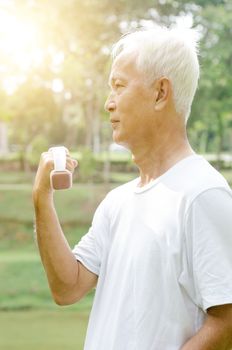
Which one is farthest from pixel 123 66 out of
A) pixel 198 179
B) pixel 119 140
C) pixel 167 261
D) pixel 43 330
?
pixel 43 330

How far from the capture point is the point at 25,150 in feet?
77.4

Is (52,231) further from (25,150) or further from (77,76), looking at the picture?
(25,150)

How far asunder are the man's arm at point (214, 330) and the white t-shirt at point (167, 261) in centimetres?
2

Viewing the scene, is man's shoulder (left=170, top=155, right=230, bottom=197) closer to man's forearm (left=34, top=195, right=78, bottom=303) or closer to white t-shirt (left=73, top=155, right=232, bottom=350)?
white t-shirt (left=73, top=155, right=232, bottom=350)

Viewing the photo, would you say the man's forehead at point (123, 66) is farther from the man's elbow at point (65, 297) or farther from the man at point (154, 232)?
the man's elbow at point (65, 297)

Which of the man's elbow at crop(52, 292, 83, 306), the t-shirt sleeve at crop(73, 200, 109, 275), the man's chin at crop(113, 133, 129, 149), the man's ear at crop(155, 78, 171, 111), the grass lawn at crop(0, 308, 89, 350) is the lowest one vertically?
the grass lawn at crop(0, 308, 89, 350)

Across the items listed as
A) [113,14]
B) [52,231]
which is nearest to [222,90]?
[113,14]

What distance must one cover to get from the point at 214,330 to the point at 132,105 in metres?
0.42

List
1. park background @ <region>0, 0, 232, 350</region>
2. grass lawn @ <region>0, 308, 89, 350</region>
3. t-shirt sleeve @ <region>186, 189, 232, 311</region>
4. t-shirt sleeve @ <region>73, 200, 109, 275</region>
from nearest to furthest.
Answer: t-shirt sleeve @ <region>186, 189, 232, 311</region>
t-shirt sleeve @ <region>73, 200, 109, 275</region>
grass lawn @ <region>0, 308, 89, 350</region>
park background @ <region>0, 0, 232, 350</region>

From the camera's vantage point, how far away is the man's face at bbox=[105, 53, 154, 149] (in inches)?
55.3

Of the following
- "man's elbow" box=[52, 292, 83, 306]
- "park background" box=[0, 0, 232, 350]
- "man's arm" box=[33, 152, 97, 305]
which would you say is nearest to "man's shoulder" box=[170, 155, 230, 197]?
"man's arm" box=[33, 152, 97, 305]

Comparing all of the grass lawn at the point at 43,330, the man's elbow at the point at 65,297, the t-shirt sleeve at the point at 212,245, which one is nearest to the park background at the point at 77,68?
the grass lawn at the point at 43,330

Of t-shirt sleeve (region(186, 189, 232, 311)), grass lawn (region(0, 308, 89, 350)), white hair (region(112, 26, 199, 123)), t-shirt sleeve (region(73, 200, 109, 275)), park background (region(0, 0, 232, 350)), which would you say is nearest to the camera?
t-shirt sleeve (region(186, 189, 232, 311))

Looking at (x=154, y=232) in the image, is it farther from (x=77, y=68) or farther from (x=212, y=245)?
(x=77, y=68)
